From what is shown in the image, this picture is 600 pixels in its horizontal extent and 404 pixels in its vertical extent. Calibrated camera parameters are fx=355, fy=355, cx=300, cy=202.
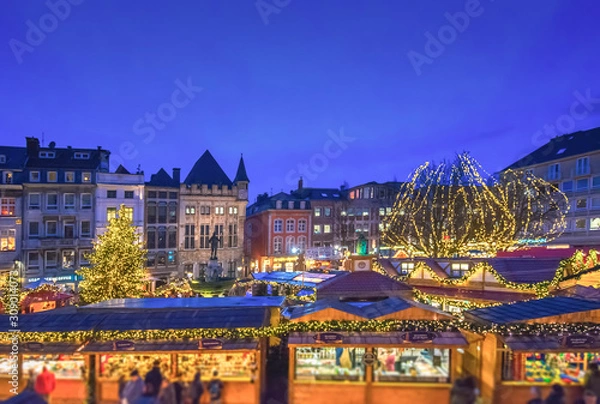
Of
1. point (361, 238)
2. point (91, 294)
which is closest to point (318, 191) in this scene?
point (361, 238)

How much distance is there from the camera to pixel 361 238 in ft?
66.3

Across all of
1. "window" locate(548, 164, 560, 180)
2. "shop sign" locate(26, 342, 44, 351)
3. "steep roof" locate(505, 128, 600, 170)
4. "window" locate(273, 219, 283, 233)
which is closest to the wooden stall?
"shop sign" locate(26, 342, 44, 351)

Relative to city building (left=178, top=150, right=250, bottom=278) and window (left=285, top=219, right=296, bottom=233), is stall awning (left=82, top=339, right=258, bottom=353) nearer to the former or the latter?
city building (left=178, top=150, right=250, bottom=278)

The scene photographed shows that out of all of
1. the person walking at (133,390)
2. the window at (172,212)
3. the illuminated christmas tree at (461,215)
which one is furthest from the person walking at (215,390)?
the window at (172,212)

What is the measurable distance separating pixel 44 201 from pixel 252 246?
2490 centimetres

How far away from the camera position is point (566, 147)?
41500mm

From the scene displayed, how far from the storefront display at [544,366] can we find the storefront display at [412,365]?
5.18 feet

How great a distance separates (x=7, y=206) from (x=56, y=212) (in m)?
3.56

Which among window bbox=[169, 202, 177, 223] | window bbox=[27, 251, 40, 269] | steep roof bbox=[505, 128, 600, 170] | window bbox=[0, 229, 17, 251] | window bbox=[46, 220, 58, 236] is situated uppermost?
steep roof bbox=[505, 128, 600, 170]

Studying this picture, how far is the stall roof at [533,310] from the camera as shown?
10312 mm

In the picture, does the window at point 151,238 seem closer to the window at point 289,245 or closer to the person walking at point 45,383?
the window at point 289,245

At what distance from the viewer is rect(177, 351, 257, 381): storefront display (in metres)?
10.3

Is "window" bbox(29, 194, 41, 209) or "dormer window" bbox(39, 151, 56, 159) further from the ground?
"dormer window" bbox(39, 151, 56, 159)

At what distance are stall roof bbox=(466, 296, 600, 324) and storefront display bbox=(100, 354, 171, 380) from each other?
31.2 ft
